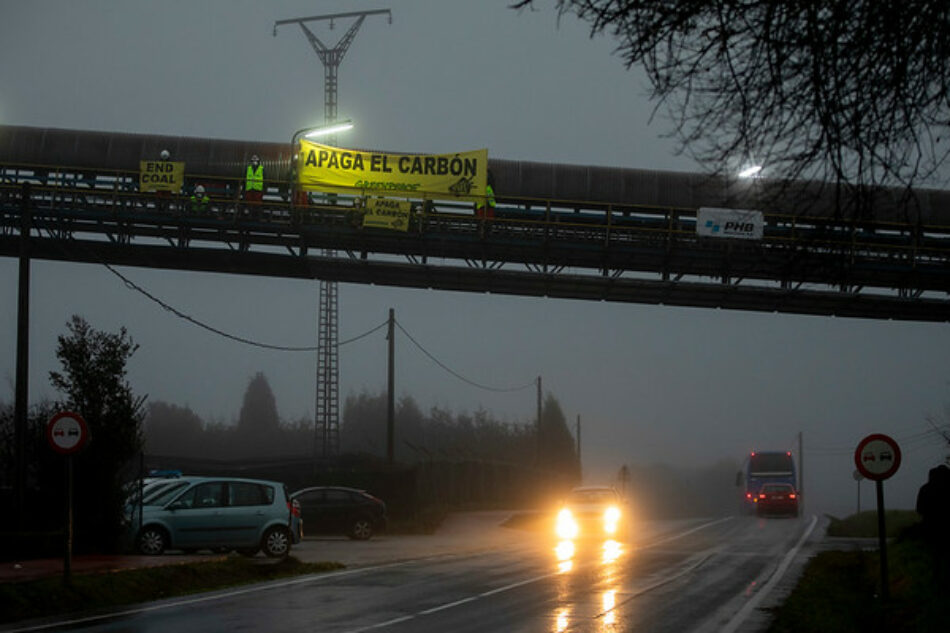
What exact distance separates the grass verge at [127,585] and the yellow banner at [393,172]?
14.9m

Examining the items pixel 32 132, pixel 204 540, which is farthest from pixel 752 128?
pixel 32 132

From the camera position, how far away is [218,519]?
22203mm

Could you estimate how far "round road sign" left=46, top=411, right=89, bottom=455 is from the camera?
1515 cm

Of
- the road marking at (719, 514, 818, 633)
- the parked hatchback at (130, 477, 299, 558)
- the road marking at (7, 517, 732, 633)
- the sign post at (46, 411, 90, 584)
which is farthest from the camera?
the parked hatchback at (130, 477, 299, 558)

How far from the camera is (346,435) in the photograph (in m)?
70.2

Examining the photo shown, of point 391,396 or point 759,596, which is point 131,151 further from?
point 759,596

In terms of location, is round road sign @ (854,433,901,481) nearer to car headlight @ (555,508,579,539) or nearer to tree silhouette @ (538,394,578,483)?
car headlight @ (555,508,579,539)

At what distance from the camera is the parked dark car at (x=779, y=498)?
163ft

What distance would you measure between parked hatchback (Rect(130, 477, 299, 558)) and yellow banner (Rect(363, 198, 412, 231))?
10.2 meters

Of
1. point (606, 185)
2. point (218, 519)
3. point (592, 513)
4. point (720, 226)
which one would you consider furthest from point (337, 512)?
point (720, 226)

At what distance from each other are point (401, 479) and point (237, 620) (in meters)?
27.2

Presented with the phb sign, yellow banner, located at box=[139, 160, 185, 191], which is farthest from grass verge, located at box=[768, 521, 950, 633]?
yellow banner, located at box=[139, 160, 185, 191]

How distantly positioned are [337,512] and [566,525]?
26.1 feet

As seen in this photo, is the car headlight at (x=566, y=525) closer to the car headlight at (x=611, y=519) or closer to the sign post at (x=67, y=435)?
the car headlight at (x=611, y=519)
